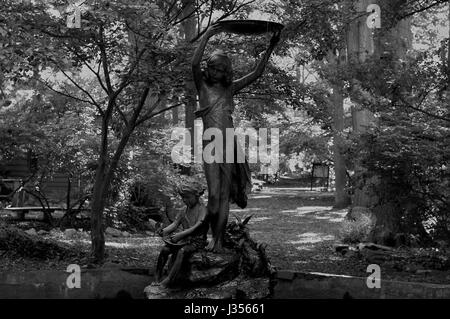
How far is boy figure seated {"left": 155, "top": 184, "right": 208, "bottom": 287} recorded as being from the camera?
5402 millimetres

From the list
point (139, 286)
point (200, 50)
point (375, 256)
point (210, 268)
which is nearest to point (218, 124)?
point (200, 50)

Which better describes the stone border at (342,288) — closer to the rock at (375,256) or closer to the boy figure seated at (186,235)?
the boy figure seated at (186,235)

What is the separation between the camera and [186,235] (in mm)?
5746

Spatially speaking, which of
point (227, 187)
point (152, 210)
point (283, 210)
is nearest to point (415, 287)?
point (227, 187)

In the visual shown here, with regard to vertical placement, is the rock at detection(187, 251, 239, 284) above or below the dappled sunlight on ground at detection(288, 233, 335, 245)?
above

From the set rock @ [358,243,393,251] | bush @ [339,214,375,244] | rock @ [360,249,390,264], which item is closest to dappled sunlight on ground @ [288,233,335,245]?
bush @ [339,214,375,244]

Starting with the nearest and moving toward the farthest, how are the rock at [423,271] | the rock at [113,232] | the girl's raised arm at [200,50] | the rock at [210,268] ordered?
the rock at [210,268] < the girl's raised arm at [200,50] < the rock at [423,271] < the rock at [113,232]

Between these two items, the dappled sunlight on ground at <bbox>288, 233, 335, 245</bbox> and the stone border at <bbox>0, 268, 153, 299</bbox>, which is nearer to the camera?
the stone border at <bbox>0, 268, 153, 299</bbox>

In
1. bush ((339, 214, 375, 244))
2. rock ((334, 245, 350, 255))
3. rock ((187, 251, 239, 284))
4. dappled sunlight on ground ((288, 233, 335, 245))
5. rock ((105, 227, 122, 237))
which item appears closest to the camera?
rock ((187, 251, 239, 284))

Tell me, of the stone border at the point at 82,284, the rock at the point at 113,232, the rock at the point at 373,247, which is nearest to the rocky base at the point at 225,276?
the stone border at the point at 82,284

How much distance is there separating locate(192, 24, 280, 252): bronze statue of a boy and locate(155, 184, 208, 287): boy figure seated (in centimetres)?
13

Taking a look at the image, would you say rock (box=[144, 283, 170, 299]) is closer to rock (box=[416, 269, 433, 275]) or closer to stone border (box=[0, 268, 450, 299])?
stone border (box=[0, 268, 450, 299])

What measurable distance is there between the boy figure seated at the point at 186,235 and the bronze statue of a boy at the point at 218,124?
5.2 inches

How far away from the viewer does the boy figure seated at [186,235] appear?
5.40 meters
